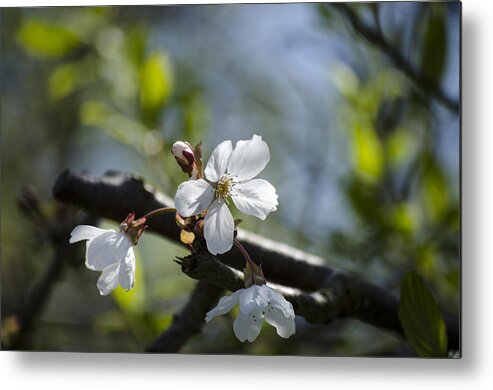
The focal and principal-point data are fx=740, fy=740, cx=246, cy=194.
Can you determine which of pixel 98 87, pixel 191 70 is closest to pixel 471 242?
pixel 191 70

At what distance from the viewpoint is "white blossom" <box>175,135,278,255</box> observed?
860 millimetres

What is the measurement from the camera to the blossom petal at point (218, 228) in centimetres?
85

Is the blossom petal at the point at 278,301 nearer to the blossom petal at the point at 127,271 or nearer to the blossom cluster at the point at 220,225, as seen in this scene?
the blossom cluster at the point at 220,225

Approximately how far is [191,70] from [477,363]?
0.71m

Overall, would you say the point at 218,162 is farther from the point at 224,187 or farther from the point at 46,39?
the point at 46,39

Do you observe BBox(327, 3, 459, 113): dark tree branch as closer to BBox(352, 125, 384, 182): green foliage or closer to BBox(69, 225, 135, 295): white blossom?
BBox(352, 125, 384, 182): green foliage

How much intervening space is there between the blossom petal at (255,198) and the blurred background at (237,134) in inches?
13.8

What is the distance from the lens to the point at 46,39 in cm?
135

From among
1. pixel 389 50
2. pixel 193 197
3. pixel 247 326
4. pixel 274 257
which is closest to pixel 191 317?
pixel 274 257

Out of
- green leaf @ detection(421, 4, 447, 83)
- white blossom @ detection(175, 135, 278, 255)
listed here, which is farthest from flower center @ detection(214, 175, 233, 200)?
green leaf @ detection(421, 4, 447, 83)

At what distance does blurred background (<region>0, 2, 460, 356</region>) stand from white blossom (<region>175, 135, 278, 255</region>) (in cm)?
35

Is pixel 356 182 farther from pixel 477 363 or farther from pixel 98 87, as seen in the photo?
pixel 98 87

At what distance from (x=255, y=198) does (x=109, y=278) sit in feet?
0.70

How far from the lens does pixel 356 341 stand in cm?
127
